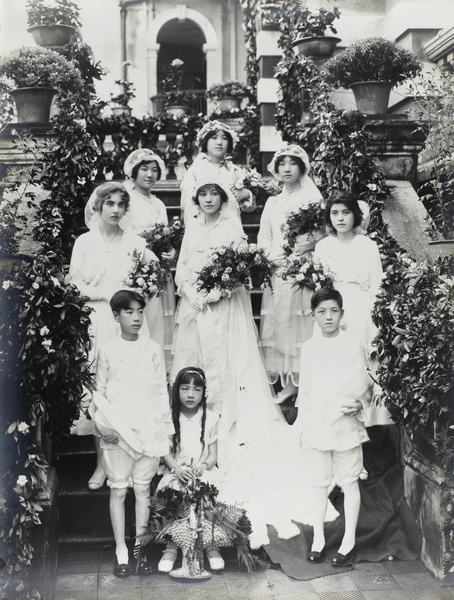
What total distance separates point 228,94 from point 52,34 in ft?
15.9

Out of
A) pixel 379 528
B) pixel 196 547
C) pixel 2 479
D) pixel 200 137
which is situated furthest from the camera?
pixel 200 137

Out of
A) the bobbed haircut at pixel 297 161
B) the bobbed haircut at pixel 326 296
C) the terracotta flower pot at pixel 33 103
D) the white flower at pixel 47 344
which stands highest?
the terracotta flower pot at pixel 33 103

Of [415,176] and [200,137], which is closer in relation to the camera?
[200,137]

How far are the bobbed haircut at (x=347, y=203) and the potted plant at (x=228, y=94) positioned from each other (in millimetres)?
7835

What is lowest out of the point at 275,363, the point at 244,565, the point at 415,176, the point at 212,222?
the point at 244,565

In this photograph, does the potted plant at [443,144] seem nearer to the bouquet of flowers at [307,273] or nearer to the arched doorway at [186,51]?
the bouquet of flowers at [307,273]

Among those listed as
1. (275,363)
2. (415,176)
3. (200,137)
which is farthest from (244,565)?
(415,176)

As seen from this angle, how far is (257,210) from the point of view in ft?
27.3

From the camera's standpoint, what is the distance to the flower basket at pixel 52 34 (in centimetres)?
940

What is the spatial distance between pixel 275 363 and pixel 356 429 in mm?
1732

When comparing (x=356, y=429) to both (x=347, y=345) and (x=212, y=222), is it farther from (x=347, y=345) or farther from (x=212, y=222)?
(x=212, y=222)

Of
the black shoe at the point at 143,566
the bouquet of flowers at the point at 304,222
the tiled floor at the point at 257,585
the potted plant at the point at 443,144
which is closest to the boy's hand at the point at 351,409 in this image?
the tiled floor at the point at 257,585

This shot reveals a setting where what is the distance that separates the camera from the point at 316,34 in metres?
9.60

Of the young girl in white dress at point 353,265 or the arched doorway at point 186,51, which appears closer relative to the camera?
the young girl in white dress at point 353,265
